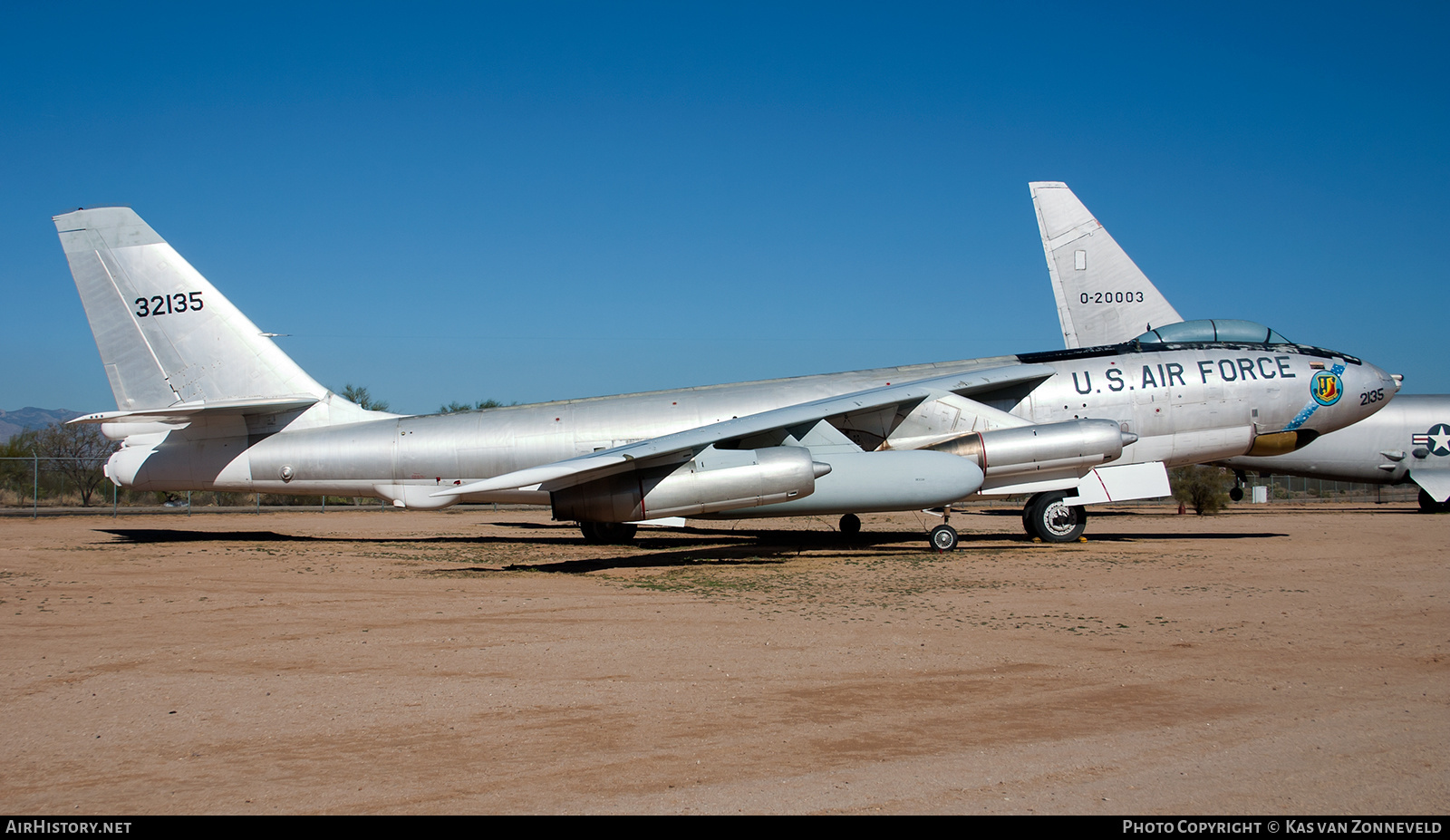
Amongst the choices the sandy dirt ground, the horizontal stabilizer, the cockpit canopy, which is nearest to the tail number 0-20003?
the cockpit canopy

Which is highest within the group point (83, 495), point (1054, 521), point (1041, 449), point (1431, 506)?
point (83, 495)

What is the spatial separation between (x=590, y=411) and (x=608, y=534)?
3.11 metres

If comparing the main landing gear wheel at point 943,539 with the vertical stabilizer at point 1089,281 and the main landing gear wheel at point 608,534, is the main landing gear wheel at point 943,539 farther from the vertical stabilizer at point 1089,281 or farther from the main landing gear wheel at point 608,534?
the vertical stabilizer at point 1089,281

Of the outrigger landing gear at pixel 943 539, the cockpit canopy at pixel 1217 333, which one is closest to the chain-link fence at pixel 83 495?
the cockpit canopy at pixel 1217 333

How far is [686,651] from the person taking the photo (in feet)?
22.9

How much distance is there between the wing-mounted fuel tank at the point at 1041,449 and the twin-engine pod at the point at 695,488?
3099 mm

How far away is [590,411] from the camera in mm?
15961

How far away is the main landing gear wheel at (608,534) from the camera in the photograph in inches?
703

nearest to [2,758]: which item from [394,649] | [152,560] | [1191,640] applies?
[394,649]

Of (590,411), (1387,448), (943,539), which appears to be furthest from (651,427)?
(1387,448)

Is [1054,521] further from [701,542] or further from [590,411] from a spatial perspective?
[590,411]

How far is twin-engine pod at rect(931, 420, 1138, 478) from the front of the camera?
46.6 ft

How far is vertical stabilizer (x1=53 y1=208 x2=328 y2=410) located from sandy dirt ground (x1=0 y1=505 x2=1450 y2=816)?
13.3ft

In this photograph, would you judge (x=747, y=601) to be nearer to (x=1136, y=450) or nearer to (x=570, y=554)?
(x=570, y=554)
